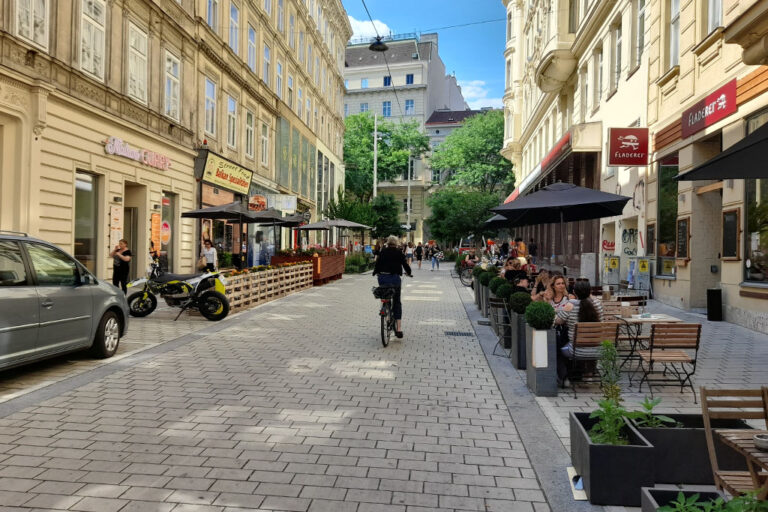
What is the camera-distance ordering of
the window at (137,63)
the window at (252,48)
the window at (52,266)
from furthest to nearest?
the window at (252,48) → the window at (137,63) → the window at (52,266)

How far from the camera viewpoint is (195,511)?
338 cm

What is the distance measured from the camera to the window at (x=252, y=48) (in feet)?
83.8

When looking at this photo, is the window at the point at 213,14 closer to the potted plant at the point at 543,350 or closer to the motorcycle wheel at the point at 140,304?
the motorcycle wheel at the point at 140,304

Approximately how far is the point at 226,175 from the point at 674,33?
51.3 feet

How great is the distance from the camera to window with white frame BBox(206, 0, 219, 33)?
21.3m

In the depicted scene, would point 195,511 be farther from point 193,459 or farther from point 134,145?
point 134,145

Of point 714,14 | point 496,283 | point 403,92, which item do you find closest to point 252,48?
point 714,14

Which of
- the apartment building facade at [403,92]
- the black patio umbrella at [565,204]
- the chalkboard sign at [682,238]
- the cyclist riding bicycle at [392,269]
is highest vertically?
the apartment building facade at [403,92]

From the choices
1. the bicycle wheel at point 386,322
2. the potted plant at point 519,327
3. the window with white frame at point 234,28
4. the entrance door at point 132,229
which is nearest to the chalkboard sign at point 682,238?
the potted plant at point 519,327

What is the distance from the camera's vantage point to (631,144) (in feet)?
49.1

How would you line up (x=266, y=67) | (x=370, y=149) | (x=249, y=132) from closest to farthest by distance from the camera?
(x=249, y=132), (x=266, y=67), (x=370, y=149)

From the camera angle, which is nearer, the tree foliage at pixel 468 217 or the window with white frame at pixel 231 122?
the window with white frame at pixel 231 122

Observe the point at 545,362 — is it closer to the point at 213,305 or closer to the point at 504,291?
the point at 504,291

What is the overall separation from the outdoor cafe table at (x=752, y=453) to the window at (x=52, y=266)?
6.69m
